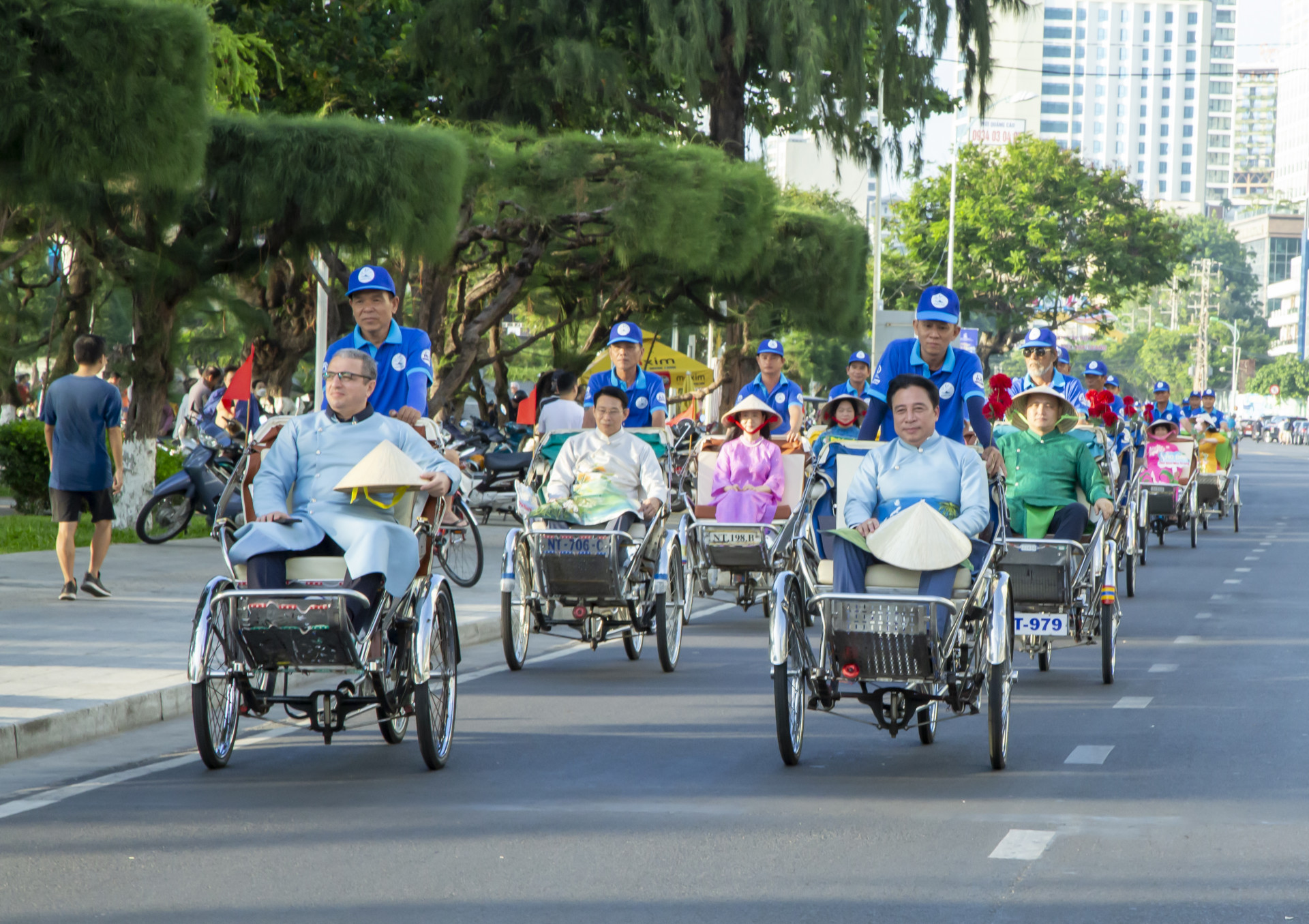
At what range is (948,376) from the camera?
10016 mm

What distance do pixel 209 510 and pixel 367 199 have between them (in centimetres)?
360

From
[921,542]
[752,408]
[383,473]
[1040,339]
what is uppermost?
[1040,339]

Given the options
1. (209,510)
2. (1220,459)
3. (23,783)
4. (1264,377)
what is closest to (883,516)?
(23,783)

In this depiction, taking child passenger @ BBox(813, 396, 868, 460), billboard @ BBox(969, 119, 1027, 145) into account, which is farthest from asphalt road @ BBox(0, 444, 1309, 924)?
billboard @ BBox(969, 119, 1027, 145)

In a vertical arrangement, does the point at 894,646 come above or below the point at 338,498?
below

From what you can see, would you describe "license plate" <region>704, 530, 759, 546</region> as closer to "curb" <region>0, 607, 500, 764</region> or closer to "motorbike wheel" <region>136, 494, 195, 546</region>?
"curb" <region>0, 607, 500, 764</region>

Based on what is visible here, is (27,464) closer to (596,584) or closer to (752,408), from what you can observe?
(752,408)

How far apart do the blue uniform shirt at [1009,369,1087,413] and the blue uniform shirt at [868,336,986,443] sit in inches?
84.2

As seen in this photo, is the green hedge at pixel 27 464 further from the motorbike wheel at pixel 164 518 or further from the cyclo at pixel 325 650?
the cyclo at pixel 325 650

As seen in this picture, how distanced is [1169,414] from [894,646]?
18.2 metres

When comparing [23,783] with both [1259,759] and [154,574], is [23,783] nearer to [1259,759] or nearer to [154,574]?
[1259,759]

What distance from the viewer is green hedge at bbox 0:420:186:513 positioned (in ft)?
62.2

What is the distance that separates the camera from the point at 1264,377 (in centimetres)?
12862

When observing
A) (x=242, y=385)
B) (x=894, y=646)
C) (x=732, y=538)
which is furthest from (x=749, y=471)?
(x=894, y=646)
